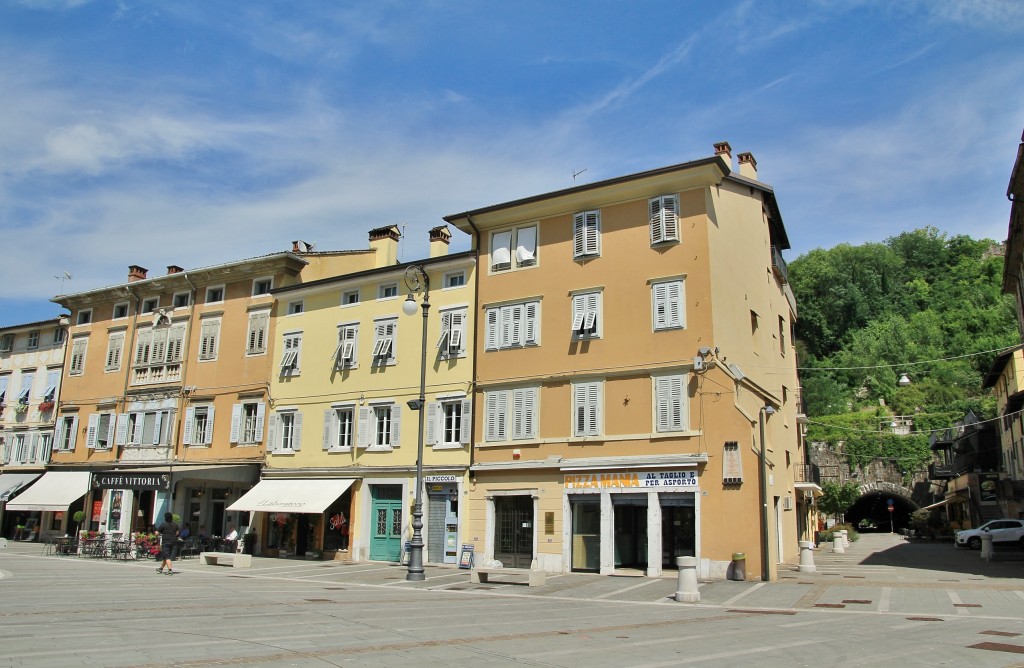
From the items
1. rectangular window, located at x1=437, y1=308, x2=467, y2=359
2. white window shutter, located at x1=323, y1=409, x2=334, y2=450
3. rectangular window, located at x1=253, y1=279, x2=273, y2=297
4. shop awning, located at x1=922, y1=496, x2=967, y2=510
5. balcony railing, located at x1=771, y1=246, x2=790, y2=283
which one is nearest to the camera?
rectangular window, located at x1=437, y1=308, x2=467, y2=359

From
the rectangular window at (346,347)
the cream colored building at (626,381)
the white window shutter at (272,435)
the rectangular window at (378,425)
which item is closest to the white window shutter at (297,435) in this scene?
the white window shutter at (272,435)

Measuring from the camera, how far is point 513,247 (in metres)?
27.0

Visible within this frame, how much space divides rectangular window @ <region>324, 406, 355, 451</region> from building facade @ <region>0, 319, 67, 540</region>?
58.7 feet

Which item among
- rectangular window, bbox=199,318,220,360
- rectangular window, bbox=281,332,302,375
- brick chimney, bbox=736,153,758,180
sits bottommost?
rectangular window, bbox=281,332,302,375

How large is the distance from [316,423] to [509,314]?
9.12 m

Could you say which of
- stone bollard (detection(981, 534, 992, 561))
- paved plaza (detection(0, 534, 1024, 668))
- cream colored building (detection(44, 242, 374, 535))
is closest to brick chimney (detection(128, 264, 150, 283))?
cream colored building (detection(44, 242, 374, 535))

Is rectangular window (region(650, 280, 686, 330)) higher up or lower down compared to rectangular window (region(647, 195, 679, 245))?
lower down

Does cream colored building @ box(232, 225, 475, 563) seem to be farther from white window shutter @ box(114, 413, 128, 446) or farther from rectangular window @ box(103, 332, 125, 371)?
rectangular window @ box(103, 332, 125, 371)

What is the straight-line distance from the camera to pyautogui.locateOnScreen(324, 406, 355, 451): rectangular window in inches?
1151

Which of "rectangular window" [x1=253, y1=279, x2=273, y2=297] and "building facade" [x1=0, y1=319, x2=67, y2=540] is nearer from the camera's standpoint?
"rectangular window" [x1=253, y1=279, x2=273, y2=297]

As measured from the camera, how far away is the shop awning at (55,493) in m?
34.3

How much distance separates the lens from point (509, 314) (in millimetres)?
26438

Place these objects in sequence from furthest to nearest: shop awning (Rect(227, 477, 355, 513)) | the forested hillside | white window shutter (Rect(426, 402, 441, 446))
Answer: the forested hillside < shop awning (Rect(227, 477, 355, 513)) < white window shutter (Rect(426, 402, 441, 446))

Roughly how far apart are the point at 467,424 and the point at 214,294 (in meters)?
14.9
